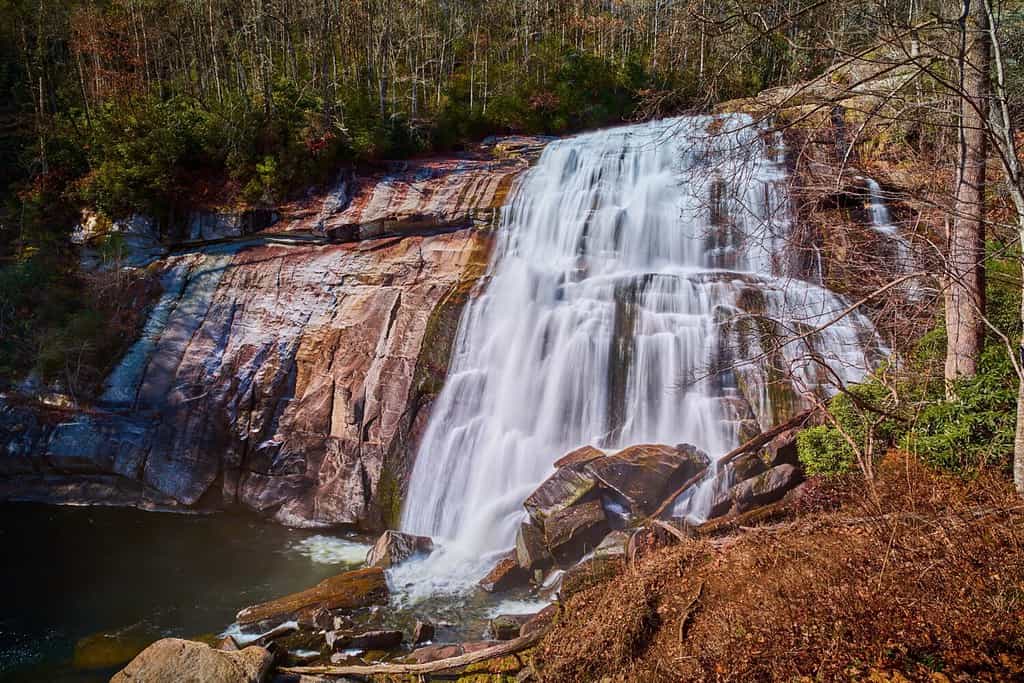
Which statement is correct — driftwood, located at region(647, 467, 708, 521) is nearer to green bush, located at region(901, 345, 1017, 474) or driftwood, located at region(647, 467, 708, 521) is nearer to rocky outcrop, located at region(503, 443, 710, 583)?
rocky outcrop, located at region(503, 443, 710, 583)

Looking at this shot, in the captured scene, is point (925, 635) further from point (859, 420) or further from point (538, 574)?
point (538, 574)

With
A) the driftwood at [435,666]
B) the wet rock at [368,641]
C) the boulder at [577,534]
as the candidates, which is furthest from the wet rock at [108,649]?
the boulder at [577,534]

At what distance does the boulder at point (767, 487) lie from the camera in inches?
323

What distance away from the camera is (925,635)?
4.77m

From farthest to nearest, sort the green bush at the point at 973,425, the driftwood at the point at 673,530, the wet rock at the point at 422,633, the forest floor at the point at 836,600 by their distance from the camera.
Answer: the wet rock at the point at 422,633 < the driftwood at the point at 673,530 < the green bush at the point at 973,425 < the forest floor at the point at 836,600

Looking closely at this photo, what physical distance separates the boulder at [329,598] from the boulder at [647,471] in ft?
12.4

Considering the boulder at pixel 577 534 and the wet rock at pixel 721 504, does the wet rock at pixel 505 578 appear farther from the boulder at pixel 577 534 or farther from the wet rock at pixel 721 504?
the wet rock at pixel 721 504

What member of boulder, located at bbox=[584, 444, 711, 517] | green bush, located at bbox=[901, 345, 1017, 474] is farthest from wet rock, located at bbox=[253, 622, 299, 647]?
green bush, located at bbox=[901, 345, 1017, 474]

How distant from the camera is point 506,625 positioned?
7.69m

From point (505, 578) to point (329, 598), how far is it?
104 inches

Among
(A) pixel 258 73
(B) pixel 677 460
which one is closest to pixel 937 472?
(B) pixel 677 460

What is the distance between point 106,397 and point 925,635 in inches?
665

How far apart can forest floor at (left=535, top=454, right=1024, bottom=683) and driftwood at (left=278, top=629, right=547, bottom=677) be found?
38 centimetres

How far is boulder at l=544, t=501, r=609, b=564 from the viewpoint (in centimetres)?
920
